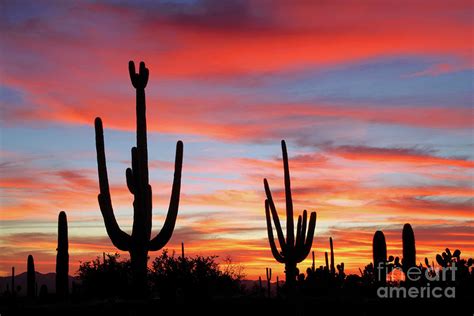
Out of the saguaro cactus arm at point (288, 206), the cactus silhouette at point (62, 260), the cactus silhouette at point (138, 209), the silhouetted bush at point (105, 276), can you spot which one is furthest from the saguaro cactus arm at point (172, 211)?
the silhouetted bush at point (105, 276)

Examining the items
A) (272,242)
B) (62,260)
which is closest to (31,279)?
(62,260)

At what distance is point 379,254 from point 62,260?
7.76 meters

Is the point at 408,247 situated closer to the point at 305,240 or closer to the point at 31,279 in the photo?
the point at 305,240

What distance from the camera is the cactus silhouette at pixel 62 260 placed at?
21.4 metres

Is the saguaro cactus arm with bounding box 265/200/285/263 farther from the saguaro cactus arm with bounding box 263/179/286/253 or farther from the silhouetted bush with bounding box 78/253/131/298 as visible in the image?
the silhouetted bush with bounding box 78/253/131/298

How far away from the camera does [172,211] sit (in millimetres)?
18891

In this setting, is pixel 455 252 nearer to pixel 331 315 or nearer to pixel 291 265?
pixel 331 315

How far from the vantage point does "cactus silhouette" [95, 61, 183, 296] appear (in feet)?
58.8

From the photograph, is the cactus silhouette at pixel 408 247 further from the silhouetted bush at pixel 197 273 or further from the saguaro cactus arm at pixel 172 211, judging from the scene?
the silhouetted bush at pixel 197 273

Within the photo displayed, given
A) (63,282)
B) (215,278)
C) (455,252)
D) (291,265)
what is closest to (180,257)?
(215,278)

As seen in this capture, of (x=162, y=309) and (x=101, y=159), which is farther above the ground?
(x=101, y=159)

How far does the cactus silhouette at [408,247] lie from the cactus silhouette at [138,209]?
5.13 m

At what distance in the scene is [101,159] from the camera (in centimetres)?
1809

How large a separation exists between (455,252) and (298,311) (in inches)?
180
